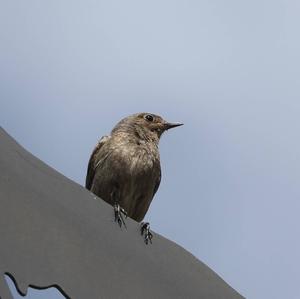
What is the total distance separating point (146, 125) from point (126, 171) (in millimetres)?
1745

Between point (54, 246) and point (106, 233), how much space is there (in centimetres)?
54

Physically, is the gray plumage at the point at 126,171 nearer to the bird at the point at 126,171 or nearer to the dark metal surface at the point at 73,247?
the bird at the point at 126,171

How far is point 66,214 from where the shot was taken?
369 cm

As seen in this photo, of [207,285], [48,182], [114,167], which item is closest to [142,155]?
[114,167]

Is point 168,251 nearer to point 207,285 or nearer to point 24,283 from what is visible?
point 207,285

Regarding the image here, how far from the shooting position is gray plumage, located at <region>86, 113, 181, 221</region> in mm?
10148

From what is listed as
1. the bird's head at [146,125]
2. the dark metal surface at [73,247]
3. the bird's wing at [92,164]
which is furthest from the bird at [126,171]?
the dark metal surface at [73,247]

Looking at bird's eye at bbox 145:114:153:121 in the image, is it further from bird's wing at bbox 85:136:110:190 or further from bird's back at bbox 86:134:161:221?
bird's back at bbox 86:134:161:221

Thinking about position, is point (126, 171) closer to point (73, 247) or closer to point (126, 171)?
point (126, 171)

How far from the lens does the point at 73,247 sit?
3.55m

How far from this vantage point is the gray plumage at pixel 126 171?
10.1 metres

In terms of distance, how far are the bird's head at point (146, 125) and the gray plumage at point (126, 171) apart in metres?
0.16

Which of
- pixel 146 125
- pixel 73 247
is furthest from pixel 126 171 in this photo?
pixel 73 247

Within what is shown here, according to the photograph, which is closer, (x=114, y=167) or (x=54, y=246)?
(x=54, y=246)
